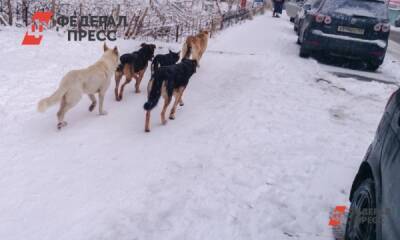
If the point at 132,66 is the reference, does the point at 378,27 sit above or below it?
above

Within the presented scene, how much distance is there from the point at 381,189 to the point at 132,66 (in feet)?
17.5

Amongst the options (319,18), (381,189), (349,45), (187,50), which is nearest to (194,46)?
(187,50)

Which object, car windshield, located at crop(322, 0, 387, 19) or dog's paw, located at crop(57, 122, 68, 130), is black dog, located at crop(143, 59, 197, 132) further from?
car windshield, located at crop(322, 0, 387, 19)

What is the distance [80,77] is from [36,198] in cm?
225

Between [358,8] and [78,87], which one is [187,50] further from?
[358,8]

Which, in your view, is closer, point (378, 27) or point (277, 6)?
point (378, 27)

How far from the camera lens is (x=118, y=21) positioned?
12641mm

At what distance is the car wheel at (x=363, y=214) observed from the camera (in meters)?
2.38

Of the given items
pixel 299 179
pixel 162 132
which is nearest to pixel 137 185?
pixel 162 132

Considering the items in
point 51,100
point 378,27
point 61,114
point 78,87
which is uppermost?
point 378,27

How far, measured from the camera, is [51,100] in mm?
4832

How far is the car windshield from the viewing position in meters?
9.11

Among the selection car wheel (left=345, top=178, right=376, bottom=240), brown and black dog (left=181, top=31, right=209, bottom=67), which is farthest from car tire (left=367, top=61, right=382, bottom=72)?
car wheel (left=345, top=178, right=376, bottom=240)

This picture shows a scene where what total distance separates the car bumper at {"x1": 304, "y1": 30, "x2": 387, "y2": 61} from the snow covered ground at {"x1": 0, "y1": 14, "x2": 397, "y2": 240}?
163 centimetres
